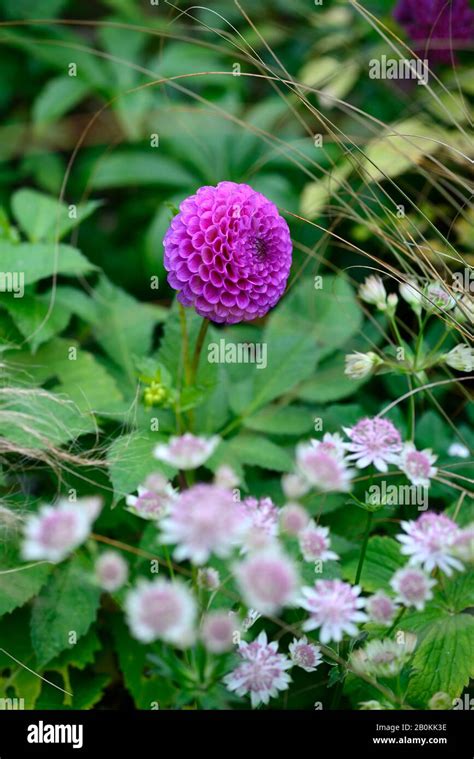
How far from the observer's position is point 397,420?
1.31 metres

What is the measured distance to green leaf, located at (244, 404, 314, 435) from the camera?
1281mm

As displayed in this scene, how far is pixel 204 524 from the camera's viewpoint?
24.7 inches

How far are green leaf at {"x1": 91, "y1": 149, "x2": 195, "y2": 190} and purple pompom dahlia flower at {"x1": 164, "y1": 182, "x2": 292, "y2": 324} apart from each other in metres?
0.87

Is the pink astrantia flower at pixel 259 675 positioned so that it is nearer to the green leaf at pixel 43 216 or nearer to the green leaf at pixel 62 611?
the green leaf at pixel 62 611

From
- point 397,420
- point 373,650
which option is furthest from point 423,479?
point 397,420

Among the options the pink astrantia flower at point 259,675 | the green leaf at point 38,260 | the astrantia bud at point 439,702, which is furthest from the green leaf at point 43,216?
the astrantia bud at point 439,702

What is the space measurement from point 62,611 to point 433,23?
4.54 ft

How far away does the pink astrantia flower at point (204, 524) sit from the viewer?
2.06 ft

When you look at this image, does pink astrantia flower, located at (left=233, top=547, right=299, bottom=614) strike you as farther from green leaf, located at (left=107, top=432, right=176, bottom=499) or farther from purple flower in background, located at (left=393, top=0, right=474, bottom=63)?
purple flower in background, located at (left=393, top=0, right=474, bottom=63)

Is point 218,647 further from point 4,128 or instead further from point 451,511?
point 4,128

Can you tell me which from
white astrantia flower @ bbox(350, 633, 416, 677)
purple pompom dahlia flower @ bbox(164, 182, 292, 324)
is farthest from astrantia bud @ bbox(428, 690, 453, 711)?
purple pompom dahlia flower @ bbox(164, 182, 292, 324)

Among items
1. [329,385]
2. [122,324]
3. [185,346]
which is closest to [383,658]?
[185,346]

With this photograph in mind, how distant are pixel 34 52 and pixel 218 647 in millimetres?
1793

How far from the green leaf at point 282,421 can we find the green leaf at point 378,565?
9.4 inches
